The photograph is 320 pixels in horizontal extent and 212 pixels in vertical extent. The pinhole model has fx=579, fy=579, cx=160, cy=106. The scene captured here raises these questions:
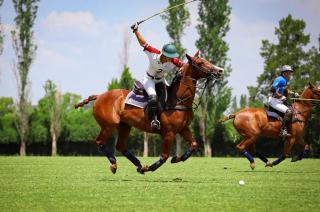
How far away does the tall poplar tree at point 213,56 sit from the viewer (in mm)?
53781

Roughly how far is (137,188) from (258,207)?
3245 mm

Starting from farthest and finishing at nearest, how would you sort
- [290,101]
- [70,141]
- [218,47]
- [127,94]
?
[70,141], [218,47], [290,101], [127,94]

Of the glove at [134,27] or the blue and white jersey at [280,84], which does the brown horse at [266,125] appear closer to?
the blue and white jersey at [280,84]

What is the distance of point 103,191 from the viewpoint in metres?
10.5

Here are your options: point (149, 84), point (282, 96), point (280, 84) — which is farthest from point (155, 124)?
point (282, 96)

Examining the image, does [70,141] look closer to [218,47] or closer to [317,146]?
[218,47]

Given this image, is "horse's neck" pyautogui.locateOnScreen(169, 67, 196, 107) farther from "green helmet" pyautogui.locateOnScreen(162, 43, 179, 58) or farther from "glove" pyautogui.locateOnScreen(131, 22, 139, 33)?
"glove" pyautogui.locateOnScreen(131, 22, 139, 33)

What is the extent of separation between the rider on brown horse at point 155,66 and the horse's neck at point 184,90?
0.31 metres

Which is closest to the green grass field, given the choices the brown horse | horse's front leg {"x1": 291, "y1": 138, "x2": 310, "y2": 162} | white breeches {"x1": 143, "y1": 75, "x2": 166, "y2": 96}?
white breeches {"x1": 143, "y1": 75, "x2": 166, "y2": 96}

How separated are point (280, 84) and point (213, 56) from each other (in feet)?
117

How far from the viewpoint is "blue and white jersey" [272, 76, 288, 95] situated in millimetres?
18828

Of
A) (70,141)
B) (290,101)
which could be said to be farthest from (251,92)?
(290,101)

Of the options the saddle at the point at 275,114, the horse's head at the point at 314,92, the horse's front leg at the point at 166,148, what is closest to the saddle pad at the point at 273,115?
the saddle at the point at 275,114

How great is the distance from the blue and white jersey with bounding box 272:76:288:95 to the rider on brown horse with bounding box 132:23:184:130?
19.8 feet
